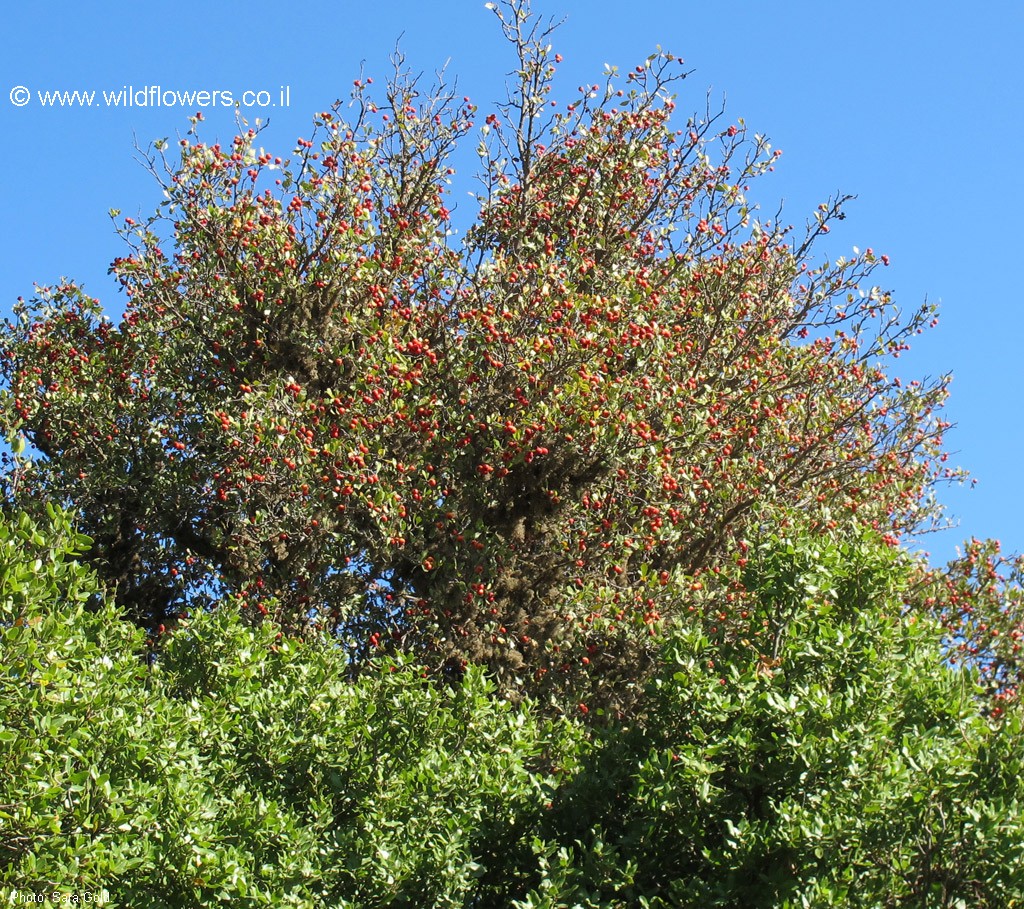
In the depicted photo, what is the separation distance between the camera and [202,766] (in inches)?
372

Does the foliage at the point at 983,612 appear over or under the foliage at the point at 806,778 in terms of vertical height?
over

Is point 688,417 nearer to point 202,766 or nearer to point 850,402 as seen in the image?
point 850,402

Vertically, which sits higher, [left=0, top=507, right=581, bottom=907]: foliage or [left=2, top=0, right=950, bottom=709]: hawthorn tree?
[left=2, top=0, right=950, bottom=709]: hawthorn tree

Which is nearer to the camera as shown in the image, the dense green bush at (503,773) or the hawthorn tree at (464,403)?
the dense green bush at (503,773)

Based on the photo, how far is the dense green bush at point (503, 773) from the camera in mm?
7785

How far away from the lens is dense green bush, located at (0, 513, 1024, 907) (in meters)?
7.79

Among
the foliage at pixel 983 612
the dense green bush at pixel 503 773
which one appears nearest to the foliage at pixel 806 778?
the dense green bush at pixel 503 773

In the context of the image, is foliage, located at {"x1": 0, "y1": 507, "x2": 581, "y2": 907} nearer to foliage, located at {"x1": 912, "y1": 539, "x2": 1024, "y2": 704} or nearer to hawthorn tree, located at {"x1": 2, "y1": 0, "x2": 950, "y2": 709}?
hawthorn tree, located at {"x1": 2, "y1": 0, "x2": 950, "y2": 709}

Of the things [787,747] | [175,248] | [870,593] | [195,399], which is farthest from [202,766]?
[175,248]

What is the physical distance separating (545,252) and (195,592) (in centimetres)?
681

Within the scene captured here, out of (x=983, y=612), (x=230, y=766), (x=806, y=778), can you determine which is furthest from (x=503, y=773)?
(x=983, y=612)

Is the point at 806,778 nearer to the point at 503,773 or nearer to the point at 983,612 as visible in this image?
the point at 503,773

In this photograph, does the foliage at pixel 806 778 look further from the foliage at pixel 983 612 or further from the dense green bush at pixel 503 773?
the foliage at pixel 983 612

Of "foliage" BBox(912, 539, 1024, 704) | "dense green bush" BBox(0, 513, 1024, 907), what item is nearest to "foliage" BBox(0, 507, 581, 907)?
"dense green bush" BBox(0, 513, 1024, 907)
